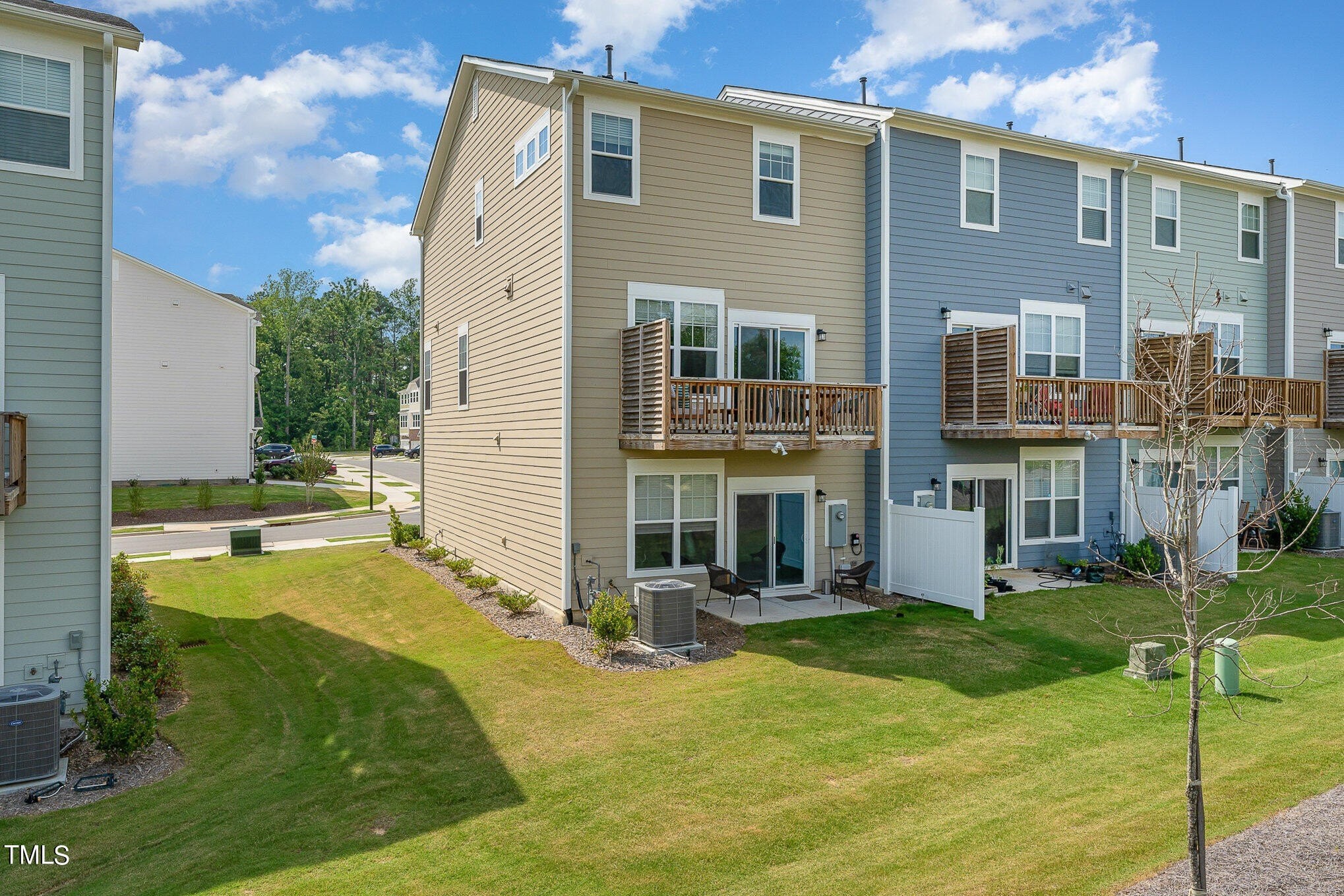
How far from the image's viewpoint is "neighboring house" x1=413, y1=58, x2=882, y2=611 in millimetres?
12086

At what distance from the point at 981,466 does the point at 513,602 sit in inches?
379

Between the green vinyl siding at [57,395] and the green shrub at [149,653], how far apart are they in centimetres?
118

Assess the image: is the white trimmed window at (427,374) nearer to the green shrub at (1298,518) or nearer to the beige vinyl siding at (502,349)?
the beige vinyl siding at (502,349)

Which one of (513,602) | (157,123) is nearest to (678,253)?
(513,602)

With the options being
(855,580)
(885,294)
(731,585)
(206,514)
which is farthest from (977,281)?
(206,514)

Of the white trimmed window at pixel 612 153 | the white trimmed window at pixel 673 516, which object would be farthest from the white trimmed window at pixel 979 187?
the white trimmed window at pixel 673 516

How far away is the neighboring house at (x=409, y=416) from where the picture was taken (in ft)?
237

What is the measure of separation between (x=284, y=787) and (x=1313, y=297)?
24.9 metres

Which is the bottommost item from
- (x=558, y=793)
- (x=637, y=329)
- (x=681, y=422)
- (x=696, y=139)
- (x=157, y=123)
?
(x=558, y=793)

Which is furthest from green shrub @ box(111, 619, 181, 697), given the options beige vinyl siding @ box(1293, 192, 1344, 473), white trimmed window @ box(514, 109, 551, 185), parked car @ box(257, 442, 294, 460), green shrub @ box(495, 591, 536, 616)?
parked car @ box(257, 442, 294, 460)

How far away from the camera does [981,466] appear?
15594 mm

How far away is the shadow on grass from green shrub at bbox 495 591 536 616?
1950mm

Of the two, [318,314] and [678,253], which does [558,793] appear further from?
[318,314]

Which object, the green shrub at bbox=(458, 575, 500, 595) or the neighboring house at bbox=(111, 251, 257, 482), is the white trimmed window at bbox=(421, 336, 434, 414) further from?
the neighboring house at bbox=(111, 251, 257, 482)
